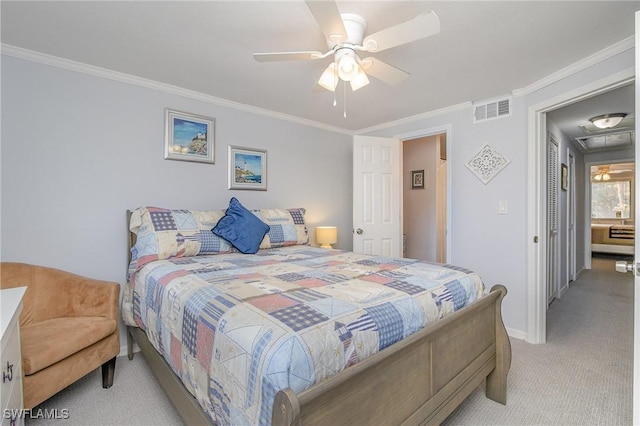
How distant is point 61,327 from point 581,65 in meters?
4.09

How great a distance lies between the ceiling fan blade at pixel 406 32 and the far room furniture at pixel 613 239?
879 centimetres

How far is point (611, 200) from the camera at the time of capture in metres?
8.63

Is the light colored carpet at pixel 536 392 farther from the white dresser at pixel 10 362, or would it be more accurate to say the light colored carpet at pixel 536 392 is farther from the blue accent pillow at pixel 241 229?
the blue accent pillow at pixel 241 229

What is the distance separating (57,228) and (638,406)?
138 inches

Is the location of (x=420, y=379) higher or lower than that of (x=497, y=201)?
lower

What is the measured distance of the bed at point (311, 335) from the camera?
90cm

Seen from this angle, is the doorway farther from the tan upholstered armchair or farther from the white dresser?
the white dresser

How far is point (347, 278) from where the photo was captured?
1.62 meters

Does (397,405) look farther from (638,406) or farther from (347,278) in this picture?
(638,406)

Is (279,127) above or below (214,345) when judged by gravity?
above

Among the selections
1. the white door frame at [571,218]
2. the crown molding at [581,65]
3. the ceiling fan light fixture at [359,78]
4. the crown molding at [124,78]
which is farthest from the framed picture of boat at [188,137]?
the white door frame at [571,218]

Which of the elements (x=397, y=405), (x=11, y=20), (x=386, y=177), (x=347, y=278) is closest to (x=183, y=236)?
(x=347, y=278)

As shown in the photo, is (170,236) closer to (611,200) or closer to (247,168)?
(247,168)

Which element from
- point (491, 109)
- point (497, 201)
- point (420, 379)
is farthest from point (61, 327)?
point (491, 109)
